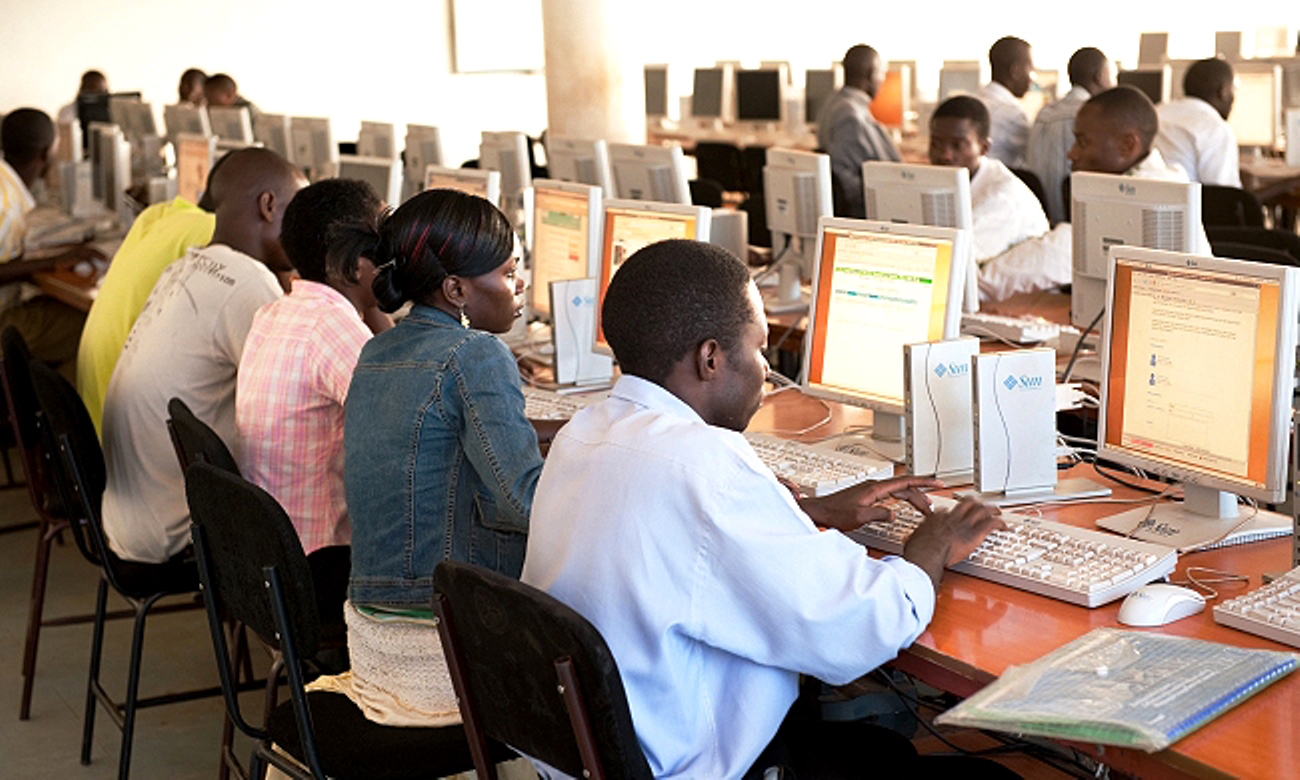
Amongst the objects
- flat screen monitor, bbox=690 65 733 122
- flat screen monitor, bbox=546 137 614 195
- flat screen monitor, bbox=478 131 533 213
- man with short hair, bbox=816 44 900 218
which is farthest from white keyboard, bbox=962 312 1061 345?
flat screen monitor, bbox=690 65 733 122

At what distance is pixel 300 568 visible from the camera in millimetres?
2258

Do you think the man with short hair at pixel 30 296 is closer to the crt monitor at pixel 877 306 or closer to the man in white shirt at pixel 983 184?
the man in white shirt at pixel 983 184

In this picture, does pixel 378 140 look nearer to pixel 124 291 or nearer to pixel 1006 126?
pixel 1006 126

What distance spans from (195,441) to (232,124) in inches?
249

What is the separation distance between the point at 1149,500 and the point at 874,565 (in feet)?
2.76

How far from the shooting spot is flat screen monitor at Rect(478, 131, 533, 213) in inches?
235

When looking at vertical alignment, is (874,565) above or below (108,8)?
below

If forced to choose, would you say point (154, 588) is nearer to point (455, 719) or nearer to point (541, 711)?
point (455, 719)

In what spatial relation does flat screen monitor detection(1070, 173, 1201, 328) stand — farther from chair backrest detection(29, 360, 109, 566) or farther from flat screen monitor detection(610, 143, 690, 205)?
chair backrest detection(29, 360, 109, 566)

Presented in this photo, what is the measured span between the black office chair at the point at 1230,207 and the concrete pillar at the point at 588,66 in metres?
2.77

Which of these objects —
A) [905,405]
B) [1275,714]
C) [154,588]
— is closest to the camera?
[1275,714]

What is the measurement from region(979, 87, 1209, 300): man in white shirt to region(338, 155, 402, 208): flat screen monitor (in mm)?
1919

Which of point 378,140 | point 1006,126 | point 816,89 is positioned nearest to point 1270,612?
point 1006,126

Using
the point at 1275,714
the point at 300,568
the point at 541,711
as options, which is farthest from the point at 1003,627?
the point at 300,568
